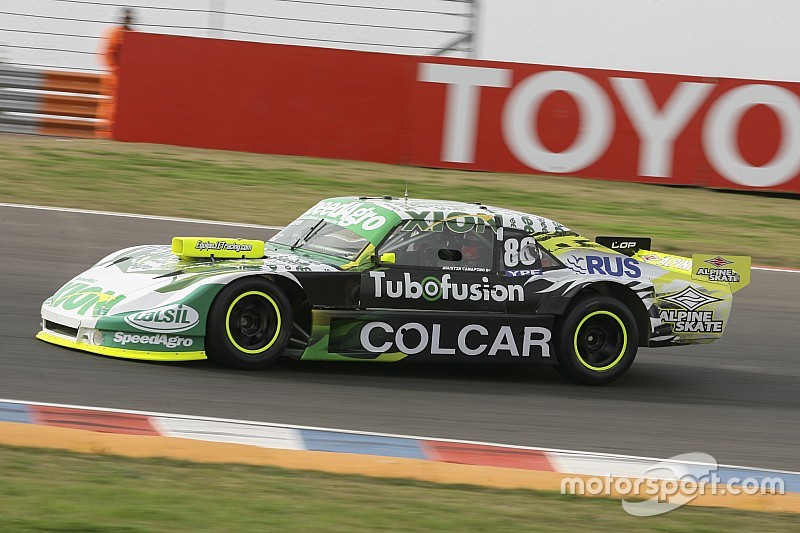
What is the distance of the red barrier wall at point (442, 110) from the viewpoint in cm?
1494

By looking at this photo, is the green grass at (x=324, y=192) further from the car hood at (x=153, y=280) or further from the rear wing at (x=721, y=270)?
the car hood at (x=153, y=280)

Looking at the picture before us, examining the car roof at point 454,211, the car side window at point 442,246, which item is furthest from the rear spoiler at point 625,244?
the car side window at point 442,246

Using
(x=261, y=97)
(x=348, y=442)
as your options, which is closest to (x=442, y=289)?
(x=348, y=442)

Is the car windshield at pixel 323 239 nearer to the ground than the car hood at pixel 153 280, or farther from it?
farther from it

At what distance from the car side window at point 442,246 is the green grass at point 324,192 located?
16.8ft

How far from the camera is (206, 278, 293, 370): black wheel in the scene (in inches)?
269

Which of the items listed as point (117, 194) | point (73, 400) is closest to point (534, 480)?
point (73, 400)

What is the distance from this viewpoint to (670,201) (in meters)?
14.9

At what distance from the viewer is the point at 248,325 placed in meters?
7.00

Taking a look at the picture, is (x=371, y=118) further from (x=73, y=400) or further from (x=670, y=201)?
(x=73, y=400)

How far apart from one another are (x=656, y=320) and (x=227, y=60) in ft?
28.6

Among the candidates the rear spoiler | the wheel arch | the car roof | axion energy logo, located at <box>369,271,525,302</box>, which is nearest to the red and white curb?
the wheel arch

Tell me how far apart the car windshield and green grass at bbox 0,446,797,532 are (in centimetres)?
239

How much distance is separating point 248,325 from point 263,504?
8.15 ft
